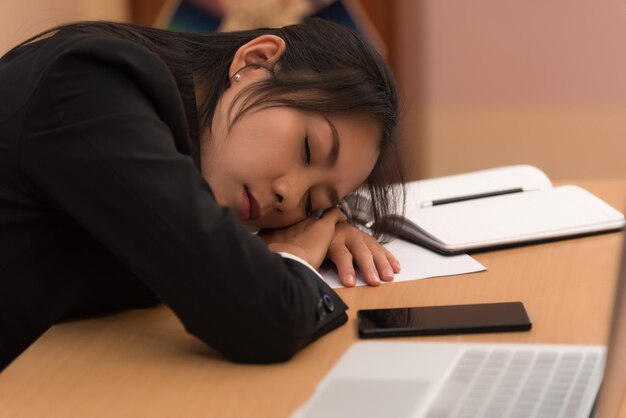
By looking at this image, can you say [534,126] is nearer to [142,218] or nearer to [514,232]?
[514,232]

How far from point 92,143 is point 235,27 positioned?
2293 mm

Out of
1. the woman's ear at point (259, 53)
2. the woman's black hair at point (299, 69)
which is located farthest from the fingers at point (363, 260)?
the woman's ear at point (259, 53)

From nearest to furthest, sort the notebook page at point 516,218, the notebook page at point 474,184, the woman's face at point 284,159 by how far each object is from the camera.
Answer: the woman's face at point 284,159 < the notebook page at point 516,218 < the notebook page at point 474,184

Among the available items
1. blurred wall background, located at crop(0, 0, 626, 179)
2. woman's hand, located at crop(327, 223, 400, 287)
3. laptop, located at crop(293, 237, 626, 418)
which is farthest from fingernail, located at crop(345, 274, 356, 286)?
blurred wall background, located at crop(0, 0, 626, 179)

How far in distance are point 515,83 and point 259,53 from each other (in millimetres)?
2108

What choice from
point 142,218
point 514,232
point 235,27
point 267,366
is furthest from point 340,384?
point 235,27

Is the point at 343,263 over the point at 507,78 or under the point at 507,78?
over

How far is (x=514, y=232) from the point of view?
4.24ft

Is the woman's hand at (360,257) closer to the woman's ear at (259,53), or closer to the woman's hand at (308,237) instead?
the woman's hand at (308,237)

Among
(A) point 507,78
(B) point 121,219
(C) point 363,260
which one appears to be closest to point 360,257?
(C) point 363,260

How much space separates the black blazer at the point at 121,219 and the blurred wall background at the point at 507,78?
212cm

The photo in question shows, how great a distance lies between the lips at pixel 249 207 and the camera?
3.71 feet

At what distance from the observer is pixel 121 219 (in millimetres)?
877

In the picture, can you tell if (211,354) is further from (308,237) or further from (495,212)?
(495,212)
